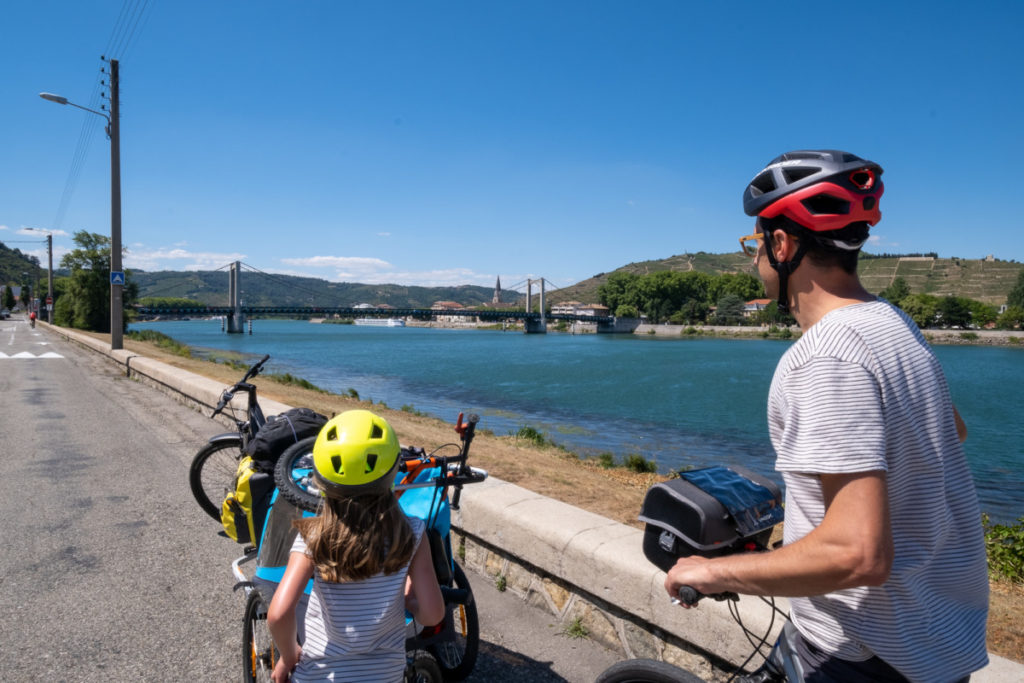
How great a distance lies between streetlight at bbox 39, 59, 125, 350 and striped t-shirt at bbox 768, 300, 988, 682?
21597 mm

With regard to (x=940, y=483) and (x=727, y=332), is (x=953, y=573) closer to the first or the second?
(x=940, y=483)

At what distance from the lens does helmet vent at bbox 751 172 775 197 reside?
5.26ft

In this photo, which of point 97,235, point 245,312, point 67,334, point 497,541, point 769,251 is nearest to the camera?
point 769,251

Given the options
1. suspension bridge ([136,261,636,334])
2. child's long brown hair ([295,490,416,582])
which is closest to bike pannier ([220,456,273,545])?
child's long brown hair ([295,490,416,582])

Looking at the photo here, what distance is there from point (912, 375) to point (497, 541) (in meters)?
3.08

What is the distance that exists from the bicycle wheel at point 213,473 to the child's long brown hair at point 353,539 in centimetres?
378

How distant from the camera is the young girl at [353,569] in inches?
83.9

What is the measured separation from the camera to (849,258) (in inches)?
58.2

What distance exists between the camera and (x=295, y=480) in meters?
3.01

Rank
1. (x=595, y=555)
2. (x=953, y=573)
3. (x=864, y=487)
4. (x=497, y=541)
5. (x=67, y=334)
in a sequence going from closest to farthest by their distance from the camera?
(x=864, y=487) → (x=953, y=573) → (x=595, y=555) → (x=497, y=541) → (x=67, y=334)

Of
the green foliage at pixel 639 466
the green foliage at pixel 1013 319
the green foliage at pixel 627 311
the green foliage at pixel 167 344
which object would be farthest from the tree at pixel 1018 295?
the green foliage at pixel 639 466

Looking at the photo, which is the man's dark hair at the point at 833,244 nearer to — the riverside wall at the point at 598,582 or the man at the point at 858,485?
the man at the point at 858,485

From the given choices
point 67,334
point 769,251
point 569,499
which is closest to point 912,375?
point 769,251

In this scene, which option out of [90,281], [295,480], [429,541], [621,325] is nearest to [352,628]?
[429,541]
